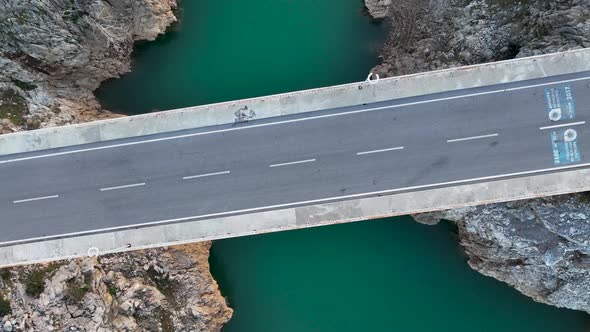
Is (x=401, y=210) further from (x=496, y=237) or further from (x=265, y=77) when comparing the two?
(x=265, y=77)

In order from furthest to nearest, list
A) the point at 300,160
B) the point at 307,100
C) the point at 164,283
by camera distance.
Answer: the point at 164,283
the point at 300,160
the point at 307,100

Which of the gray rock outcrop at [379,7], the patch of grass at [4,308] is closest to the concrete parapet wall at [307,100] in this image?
the gray rock outcrop at [379,7]

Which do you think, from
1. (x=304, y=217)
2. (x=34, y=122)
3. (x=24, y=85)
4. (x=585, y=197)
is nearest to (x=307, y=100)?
(x=304, y=217)

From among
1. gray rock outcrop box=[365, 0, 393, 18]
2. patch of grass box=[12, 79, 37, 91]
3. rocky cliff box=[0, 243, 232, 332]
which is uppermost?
gray rock outcrop box=[365, 0, 393, 18]

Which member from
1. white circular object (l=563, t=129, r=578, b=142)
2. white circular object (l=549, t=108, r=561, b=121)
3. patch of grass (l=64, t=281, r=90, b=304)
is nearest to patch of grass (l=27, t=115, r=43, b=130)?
patch of grass (l=64, t=281, r=90, b=304)

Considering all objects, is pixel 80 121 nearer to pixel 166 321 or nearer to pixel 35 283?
pixel 35 283

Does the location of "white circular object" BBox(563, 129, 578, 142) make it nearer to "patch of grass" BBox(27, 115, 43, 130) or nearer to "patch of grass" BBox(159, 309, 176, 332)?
"patch of grass" BBox(159, 309, 176, 332)
